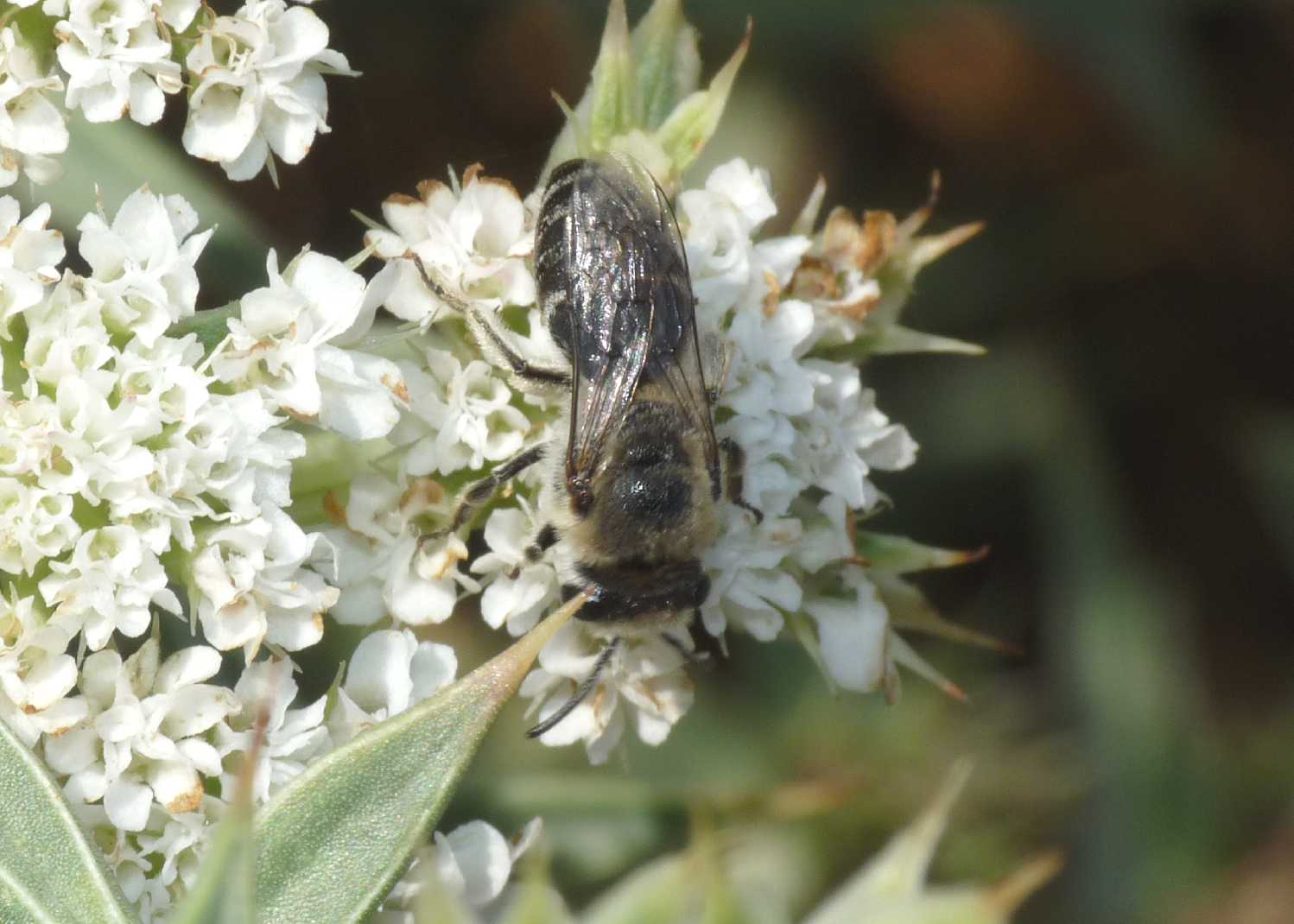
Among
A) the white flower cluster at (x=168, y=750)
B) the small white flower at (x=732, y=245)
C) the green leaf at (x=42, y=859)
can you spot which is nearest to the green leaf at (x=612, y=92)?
the small white flower at (x=732, y=245)

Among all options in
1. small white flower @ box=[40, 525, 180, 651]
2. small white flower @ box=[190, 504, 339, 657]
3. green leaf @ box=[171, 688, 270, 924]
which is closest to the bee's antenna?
small white flower @ box=[190, 504, 339, 657]

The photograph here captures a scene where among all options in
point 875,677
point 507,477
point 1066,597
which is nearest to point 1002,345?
point 1066,597

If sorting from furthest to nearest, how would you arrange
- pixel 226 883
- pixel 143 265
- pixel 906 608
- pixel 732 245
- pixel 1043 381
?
pixel 1043 381 < pixel 906 608 < pixel 732 245 < pixel 143 265 < pixel 226 883

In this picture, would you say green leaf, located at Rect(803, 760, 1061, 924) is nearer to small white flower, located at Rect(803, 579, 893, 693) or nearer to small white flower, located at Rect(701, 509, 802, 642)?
small white flower, located at Rect(803, 579, 893, 693)

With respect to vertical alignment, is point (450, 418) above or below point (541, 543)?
above

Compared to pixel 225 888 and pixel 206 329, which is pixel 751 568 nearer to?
pixel 206 329

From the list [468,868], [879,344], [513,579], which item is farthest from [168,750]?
[879,344]

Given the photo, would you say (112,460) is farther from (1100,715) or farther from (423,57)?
(1100,715)

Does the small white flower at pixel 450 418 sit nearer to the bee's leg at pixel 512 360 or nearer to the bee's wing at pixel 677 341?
the bee's leg at pixel 512 360
